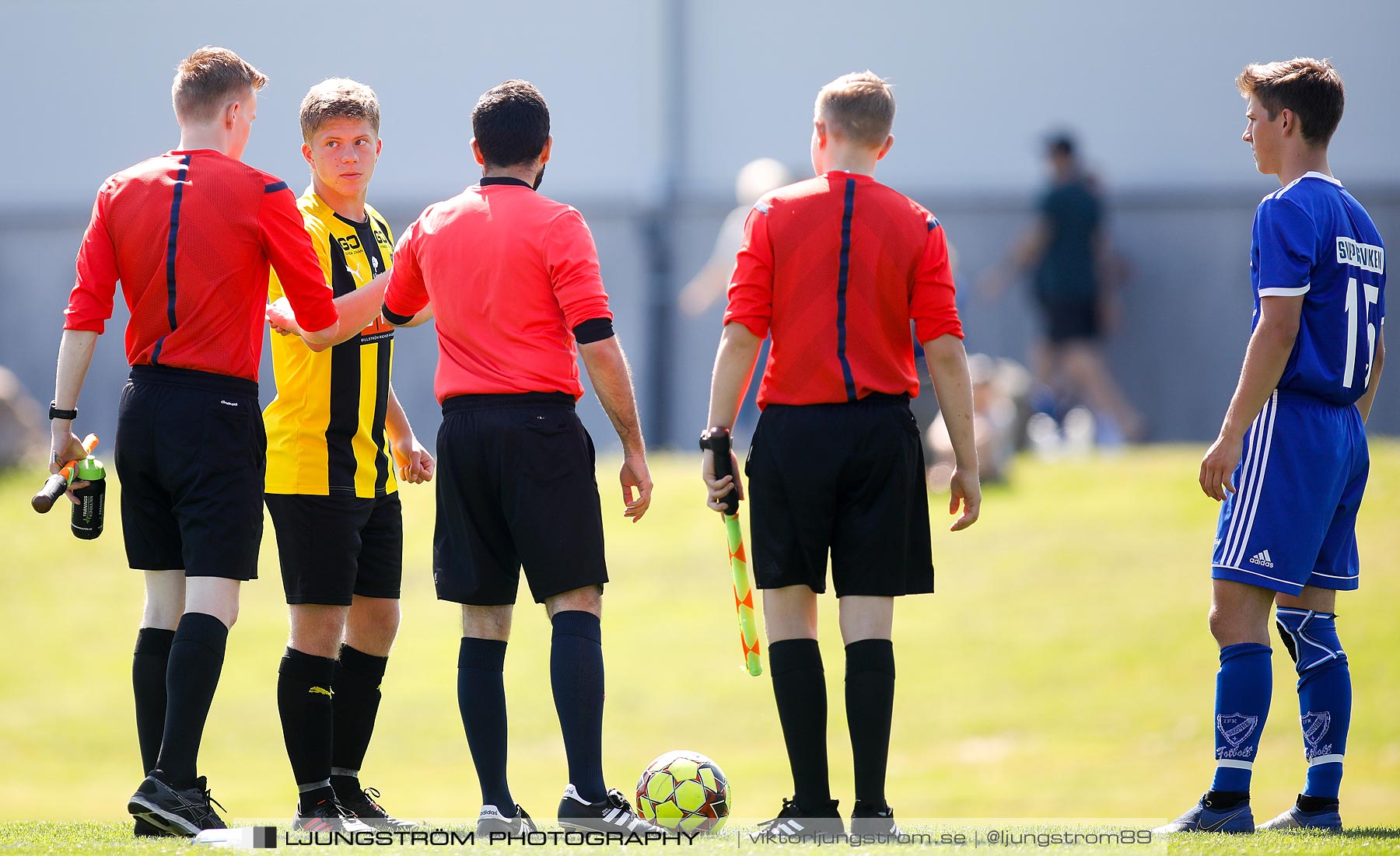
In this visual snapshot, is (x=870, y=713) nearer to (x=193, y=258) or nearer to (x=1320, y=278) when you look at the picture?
(x=1320, y=278)

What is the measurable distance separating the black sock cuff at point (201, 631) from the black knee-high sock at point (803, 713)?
5.79 ft

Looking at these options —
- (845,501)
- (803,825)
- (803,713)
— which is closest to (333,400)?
(845,501)

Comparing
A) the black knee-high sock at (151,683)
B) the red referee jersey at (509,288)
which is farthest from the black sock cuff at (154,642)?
the red referee jersey at (509,288)

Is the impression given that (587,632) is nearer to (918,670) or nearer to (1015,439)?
(918,670)

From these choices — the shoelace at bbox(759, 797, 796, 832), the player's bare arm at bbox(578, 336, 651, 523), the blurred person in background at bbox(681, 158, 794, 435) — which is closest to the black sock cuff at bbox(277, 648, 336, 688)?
the player's bare arm at bbox(578, 336, 651, 523)

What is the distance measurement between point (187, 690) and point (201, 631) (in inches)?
7.5

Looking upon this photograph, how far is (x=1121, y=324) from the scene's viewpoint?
16.4m

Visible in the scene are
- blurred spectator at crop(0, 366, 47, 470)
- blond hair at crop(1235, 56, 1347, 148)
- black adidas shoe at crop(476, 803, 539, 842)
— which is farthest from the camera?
blurred spectator at crop(0, 366, 47, 470)

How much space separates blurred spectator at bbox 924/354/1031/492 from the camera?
42.4ft

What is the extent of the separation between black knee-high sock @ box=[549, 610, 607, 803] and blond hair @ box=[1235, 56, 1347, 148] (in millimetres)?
2834

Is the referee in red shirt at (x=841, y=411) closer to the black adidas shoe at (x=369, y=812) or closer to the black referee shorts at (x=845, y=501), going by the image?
the black referee shorts at (x=845, y=501)

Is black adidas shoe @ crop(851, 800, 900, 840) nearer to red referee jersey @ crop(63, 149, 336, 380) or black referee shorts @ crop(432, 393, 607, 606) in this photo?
black referee shorts @ crop(432, 393, 607, 606)

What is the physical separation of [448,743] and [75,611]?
4.29 m

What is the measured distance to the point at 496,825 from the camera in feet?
16.1
